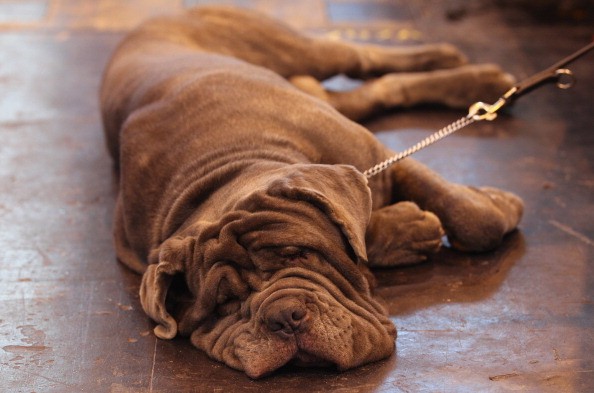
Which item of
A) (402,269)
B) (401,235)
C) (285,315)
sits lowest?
(402,269)

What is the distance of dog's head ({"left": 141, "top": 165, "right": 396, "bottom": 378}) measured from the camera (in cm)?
265

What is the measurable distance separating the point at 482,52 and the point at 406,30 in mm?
601

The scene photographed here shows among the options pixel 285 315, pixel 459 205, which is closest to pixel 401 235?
pixel 459 205

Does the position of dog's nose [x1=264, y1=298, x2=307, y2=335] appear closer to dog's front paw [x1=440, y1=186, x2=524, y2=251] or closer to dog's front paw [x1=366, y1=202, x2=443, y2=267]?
dog's front paw [x1=366, y1=202, x2=443, y2=267]

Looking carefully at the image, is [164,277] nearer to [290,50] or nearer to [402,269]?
[402,269]

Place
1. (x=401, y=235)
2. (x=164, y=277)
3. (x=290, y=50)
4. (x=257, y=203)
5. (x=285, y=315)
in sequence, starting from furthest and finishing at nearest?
(x=290, y=50) < (x=401, y=235) < (x=164, y=277) < (x=257, y=203) < (x=285, y=315)

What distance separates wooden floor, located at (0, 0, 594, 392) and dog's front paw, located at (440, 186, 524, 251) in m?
0.06

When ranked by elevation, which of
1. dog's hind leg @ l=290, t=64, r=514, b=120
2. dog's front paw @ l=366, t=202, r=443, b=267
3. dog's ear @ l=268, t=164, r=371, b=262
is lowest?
dog's hind leg @ l=290, t=64, r=514, b=120

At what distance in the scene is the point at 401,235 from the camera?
3.35 m

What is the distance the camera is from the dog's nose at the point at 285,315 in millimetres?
2590

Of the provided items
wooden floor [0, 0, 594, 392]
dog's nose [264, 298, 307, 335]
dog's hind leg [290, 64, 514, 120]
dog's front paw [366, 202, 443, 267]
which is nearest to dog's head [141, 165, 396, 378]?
dog's nose [264, 298, 307, 335]

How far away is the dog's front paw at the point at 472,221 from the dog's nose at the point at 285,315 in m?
1.01

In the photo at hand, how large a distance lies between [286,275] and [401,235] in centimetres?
76

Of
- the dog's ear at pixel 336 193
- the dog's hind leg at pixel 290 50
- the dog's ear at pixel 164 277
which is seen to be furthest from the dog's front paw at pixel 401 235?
the dog's hind leg at pixel 290 50
